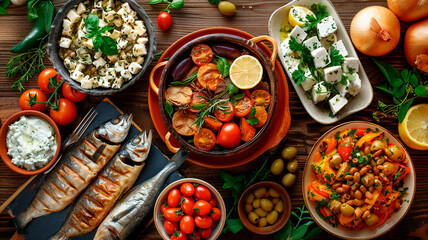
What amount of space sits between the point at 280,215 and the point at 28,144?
6.10 feet

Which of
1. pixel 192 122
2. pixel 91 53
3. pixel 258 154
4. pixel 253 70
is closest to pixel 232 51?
pixel 253 70

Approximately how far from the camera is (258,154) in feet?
7.95

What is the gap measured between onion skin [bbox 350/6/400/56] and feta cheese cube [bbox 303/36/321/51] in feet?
1.04

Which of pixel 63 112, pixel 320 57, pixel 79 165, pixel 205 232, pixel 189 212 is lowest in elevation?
pixel 205 232

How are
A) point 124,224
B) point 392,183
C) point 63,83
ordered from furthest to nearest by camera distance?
1. point 63,83
2. point 124,224
3. point 392,183

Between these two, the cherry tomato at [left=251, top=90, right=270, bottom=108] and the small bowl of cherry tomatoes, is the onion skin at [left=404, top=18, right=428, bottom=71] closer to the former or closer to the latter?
the cherry tomato at [left=251, top=90, right=270, bottom=108]

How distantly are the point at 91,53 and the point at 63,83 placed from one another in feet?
1.17

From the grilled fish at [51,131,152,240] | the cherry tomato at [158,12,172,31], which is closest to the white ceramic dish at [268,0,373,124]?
the cherry tomato at [158,12,172,31]

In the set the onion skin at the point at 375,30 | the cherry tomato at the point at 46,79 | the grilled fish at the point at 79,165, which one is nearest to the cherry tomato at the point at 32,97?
the cherry tomato at the point at 46,79

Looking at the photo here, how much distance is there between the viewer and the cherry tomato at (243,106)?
229cm

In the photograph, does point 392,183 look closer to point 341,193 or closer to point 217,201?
point 341,193

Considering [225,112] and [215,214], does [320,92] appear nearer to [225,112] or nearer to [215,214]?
[225,112]

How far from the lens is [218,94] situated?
2.32m

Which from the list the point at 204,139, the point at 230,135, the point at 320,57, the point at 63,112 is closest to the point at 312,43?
the point at 320,57
